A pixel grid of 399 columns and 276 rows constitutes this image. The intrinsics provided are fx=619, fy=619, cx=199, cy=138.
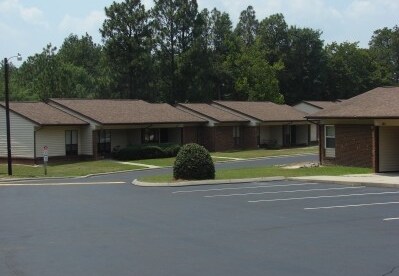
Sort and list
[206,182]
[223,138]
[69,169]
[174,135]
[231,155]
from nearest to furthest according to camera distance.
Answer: [206,182] < [69,169] < [231,155] < [174,135] < [223,138]

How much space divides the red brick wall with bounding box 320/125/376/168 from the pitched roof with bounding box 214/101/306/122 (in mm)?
23757

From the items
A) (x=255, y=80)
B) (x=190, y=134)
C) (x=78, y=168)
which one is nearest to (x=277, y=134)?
(x=190, y=134)

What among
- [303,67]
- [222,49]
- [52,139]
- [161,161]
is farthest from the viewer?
[303,67]

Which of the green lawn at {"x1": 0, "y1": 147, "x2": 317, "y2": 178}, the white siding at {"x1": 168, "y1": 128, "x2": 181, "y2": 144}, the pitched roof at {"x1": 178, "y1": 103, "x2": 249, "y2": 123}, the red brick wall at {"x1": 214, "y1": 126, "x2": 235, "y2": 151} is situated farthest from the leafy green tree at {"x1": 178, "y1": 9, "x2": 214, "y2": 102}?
the green lawn at {"x1": 0, "y1": 147, "x2": 317, "y2": 178}

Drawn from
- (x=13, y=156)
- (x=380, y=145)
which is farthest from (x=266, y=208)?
(x=13, y=156)

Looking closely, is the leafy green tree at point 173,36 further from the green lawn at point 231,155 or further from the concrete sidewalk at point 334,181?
the concrete sidewalk at point 334,181

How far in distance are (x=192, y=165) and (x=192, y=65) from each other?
4995 cm

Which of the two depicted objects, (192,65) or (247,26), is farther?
(247,26)

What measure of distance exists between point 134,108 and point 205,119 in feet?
21.0

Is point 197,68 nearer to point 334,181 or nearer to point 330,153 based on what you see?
point 330,153

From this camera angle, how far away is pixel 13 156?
44.3m

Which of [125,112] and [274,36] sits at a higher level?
[274,36]

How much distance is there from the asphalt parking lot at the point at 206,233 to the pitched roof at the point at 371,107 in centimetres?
820

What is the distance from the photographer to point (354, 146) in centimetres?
3231
